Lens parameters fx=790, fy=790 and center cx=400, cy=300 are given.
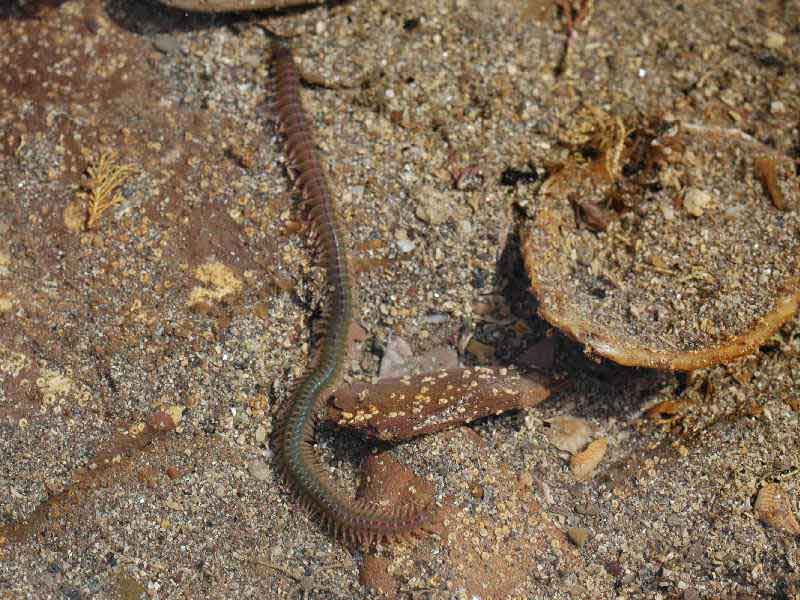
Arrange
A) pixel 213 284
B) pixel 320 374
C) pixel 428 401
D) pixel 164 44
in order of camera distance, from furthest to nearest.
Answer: pixel 164 44 → pixel 213 284 → pixel 320 374 → pixel 428 401

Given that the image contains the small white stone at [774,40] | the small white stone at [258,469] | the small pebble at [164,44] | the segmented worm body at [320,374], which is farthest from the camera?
the small white stone at [774,40]

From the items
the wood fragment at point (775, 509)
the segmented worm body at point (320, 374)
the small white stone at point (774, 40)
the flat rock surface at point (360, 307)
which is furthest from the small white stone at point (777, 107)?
the segmented worm body at point (320, 374)

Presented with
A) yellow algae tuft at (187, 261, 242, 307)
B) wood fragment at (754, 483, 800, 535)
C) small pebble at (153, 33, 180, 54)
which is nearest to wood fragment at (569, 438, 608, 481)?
wood fragment at (754, 483, 800, 535)

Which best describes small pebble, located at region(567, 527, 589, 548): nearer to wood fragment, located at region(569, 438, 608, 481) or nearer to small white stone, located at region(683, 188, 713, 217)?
wood fragment, located at region(569, 438, 608, 481)

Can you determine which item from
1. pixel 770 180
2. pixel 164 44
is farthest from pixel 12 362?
pixel 770 180

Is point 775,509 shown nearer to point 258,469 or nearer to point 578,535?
point 578,535

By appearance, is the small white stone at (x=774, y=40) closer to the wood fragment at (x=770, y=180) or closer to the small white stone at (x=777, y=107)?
the small white stone at (x=777, y=107)

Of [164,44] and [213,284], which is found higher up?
[164,44]
